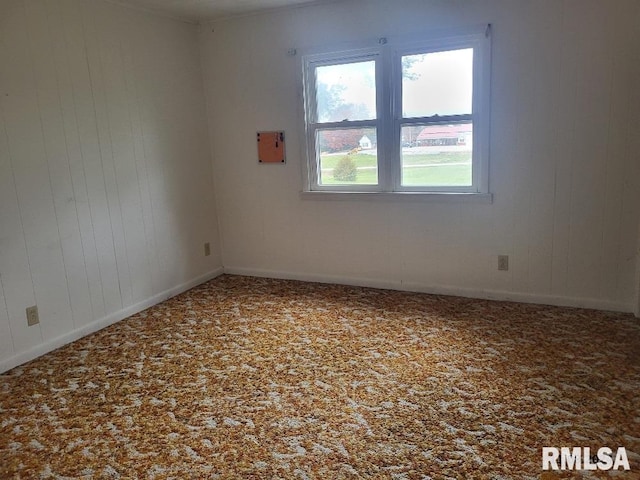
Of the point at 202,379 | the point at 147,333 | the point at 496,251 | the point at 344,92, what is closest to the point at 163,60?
the point at 344,92

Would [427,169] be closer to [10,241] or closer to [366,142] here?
[366,142]

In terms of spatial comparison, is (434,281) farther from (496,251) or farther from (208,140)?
(208,140)

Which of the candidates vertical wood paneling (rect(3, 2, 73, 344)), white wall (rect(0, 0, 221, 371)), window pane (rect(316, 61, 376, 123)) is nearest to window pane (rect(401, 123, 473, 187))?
window pane (rect(316, 61, 376, 123))

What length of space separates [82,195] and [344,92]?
7.26 ft

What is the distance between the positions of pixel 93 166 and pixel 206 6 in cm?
158

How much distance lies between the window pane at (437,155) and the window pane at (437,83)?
13 centimetres

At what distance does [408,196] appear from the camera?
13.5 feet

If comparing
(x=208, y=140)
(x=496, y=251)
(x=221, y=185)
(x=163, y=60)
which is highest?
(x=163, y=60)

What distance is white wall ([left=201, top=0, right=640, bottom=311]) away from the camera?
3400 mm

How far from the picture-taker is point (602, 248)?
11.7 feet

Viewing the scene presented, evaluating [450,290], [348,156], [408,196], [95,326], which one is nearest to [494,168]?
[408,196]

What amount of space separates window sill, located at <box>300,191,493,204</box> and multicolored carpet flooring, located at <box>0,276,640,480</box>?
81 cm

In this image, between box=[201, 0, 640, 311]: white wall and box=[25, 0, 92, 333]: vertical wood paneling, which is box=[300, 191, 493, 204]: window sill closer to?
box=[201, 0, 640, 311]: white wall

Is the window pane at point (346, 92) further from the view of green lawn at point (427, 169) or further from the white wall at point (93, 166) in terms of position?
the white wall at point (93, 166)
